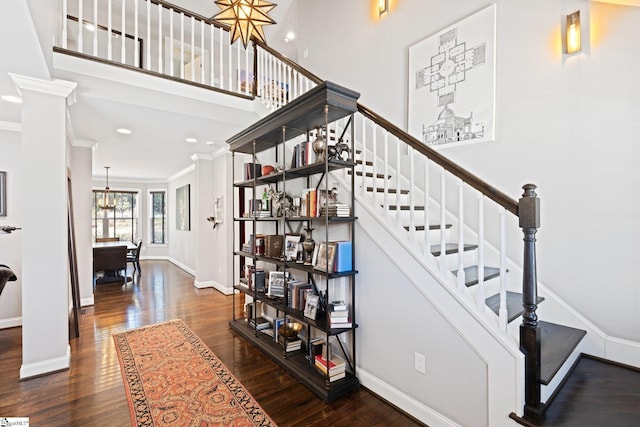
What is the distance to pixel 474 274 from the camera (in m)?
2.36

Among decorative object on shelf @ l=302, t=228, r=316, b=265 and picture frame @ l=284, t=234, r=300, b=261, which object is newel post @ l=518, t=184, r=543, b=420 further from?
picture frame @ l=284, t=234, r=300, b=261

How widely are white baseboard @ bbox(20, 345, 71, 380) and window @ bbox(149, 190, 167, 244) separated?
7.39 m

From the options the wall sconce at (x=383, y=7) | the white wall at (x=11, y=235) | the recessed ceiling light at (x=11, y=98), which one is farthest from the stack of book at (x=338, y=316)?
the white wall at (x=11, y=235)

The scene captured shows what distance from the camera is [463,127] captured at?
120 inches

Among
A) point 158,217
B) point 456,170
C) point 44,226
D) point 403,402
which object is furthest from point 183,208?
point 456,170

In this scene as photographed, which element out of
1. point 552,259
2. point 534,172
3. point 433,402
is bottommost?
point 433,402

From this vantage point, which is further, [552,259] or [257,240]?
[257,240]

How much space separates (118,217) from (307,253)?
9.24 metres

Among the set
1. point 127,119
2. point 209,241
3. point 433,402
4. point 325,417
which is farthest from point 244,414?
point 209,241

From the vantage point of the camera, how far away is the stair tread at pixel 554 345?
Result: 5.80ft

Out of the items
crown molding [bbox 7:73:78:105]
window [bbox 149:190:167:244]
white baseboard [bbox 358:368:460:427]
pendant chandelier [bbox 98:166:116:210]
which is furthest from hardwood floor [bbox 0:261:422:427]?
window [bbox 149:190:167:244]

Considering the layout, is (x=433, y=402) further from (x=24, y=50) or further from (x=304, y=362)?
(x=24, y=50)

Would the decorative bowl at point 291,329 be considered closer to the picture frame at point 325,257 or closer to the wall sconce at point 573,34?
the picture frame at point 325,257

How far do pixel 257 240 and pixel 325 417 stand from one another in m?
1.92
